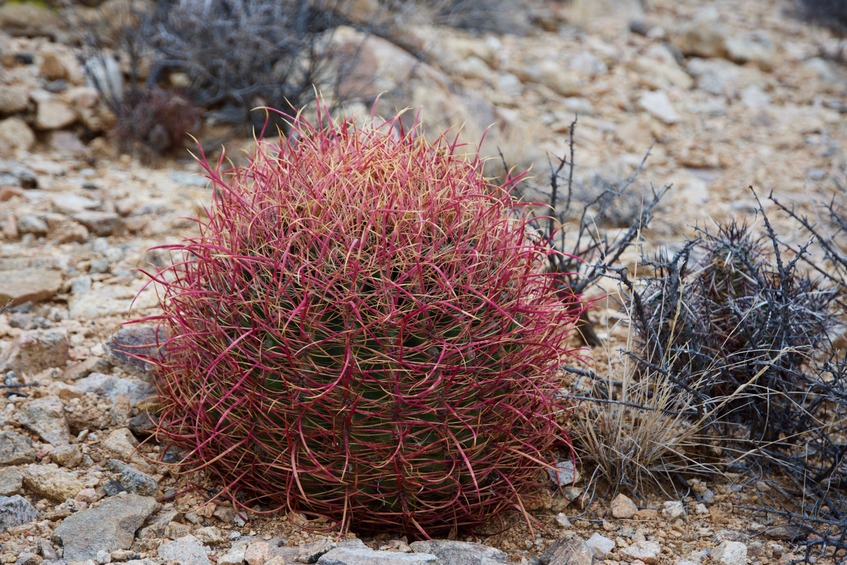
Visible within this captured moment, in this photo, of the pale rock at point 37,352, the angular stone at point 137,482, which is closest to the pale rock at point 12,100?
the pale rock at point 37,352

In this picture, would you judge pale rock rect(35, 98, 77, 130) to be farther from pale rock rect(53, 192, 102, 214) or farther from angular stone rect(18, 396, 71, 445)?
angular stone rect(18, 396, 71, 445)

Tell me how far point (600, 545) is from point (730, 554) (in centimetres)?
38

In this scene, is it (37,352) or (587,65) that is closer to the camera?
(37,352)

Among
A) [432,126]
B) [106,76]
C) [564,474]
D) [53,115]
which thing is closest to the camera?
[564,474]

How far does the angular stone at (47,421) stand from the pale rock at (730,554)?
6.79 feet

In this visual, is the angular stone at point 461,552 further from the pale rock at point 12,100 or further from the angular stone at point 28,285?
the pale rock at point 12,100

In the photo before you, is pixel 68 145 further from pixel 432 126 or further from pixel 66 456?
pixel 66 456

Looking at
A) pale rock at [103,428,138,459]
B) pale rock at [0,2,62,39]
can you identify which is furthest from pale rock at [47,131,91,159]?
pale rock at [103,428,138,459]

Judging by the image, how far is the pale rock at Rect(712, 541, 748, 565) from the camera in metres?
2.46

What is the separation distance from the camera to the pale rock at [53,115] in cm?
552

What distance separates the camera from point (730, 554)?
2.48m

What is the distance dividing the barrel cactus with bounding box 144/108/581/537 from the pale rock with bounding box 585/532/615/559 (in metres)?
0.27

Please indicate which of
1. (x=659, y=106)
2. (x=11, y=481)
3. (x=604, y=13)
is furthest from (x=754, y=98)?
(x=11, y=481)

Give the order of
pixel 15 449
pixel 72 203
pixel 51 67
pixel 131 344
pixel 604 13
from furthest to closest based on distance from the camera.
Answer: pixel 604 13, pixel 51 67, pixel 72 203, pixel 131 344, pixel 15 449
